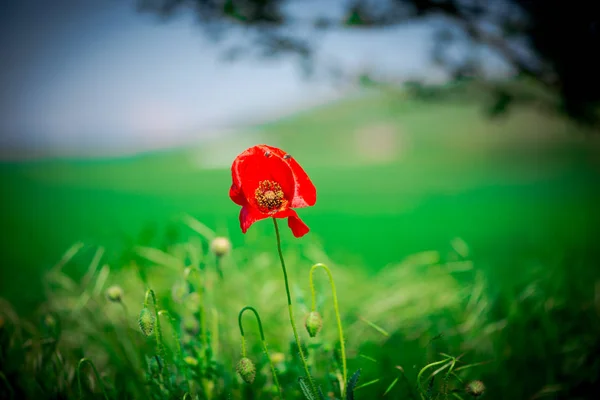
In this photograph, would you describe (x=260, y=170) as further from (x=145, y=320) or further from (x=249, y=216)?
(x=145, y=320)

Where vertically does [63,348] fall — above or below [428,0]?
below

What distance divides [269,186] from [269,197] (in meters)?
0.02

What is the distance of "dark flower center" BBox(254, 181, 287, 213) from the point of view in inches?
18.7

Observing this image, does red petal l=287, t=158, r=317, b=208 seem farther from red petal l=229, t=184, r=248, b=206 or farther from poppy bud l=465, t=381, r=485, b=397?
poppy bud l=465, t=381, r=485, b=397

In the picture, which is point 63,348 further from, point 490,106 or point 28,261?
point 490,106

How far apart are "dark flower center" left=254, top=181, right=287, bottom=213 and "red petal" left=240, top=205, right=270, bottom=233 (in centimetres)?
2

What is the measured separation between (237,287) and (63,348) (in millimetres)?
440

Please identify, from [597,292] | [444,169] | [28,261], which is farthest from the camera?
[444,169]

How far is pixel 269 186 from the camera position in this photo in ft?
1.60

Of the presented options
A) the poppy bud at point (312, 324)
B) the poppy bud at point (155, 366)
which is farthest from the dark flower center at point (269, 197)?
the poppy bud at point (155, 366)

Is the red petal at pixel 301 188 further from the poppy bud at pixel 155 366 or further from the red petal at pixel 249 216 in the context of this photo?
the poppy bud at pixel 155 366

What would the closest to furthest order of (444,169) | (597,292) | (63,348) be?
(63,348) → (597,292) → (444,169)

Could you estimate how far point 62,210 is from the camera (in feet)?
8.63

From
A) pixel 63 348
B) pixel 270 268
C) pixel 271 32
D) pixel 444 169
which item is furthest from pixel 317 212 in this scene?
pixel 444 169
